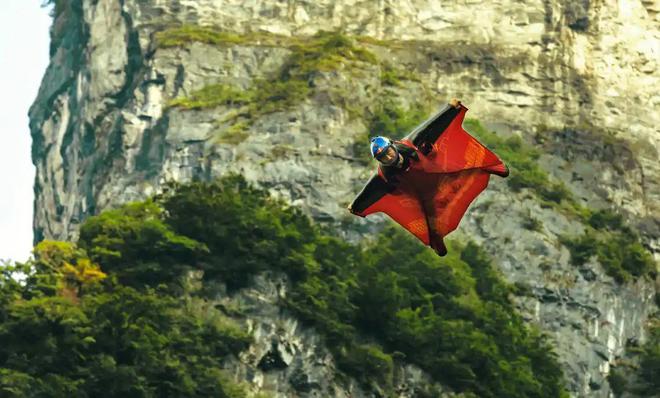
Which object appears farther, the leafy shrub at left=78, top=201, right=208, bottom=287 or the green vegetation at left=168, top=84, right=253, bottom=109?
the green vegetation at left=168, top=84, right=253, bottom=109

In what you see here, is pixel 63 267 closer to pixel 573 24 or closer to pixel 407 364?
→ pixel 407 364

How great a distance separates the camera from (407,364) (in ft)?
258

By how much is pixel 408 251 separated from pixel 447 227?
2063 inches

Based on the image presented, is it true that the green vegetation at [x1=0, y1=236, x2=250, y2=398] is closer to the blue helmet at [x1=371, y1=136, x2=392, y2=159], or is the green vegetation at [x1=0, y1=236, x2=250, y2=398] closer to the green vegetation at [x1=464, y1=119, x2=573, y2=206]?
the green vegetation at [x1=464, y1=119, x2=573, y2=206]

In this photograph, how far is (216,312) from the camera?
251 feet

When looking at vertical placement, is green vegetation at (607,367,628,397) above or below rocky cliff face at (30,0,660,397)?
below

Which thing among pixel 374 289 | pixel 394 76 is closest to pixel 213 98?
pixel 394 76

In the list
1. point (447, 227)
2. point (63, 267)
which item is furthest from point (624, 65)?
point (447, 227)

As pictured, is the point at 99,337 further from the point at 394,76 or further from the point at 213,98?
the point at 394,76

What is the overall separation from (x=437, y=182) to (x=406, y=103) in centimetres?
6133

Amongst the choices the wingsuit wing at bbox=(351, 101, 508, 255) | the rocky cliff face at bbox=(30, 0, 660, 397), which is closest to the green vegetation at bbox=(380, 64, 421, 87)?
the rocky cliff face at bbox=(30, 0, 660, 397)

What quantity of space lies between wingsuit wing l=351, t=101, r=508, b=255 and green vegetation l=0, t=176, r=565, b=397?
3728 cm

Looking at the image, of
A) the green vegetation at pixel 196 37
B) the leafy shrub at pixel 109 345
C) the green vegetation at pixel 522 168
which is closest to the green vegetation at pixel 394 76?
the green vegetation at pixel 522 168

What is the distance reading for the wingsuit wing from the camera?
101ft
